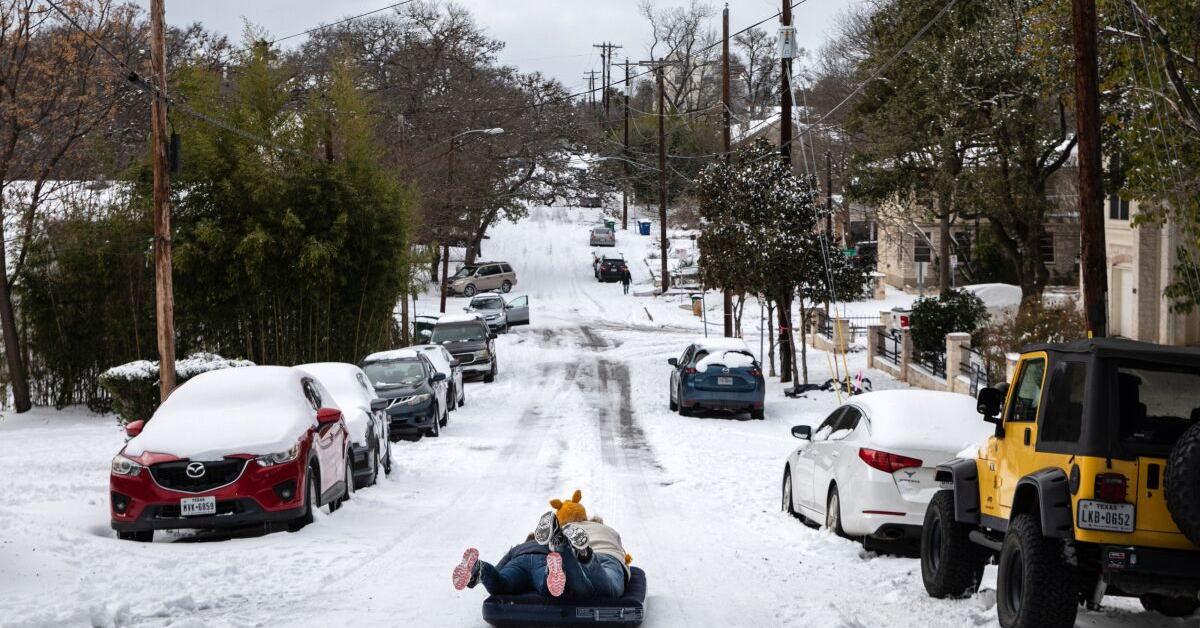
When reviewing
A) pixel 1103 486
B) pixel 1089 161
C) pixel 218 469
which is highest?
pixel 1089 161

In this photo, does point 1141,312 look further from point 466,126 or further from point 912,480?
point 466,126

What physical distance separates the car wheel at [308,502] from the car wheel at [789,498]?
5046 mm

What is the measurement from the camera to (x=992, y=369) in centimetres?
2441

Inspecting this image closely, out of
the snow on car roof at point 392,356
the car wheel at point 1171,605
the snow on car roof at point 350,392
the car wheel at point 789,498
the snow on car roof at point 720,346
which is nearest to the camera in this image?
the car wheel at point 1171,605

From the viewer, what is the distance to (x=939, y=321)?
3016 cm

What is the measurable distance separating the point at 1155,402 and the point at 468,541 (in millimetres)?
6369

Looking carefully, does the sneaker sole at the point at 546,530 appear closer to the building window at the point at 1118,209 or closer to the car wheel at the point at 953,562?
the car wheel at the point at 953,562

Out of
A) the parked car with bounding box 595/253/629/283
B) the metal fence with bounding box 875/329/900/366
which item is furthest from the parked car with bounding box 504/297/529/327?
the metal fence with bounding box 875/329/900/366

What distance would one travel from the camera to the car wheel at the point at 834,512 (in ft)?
35.9

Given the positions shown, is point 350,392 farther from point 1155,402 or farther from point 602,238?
point 602,238

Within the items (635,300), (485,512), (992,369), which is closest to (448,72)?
(635,300)

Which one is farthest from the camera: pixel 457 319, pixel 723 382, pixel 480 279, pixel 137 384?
pixel 480 279

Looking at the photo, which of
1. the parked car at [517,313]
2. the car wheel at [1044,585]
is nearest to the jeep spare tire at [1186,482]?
the car wheel at [1044,585]

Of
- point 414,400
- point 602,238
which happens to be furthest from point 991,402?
point 602,238
